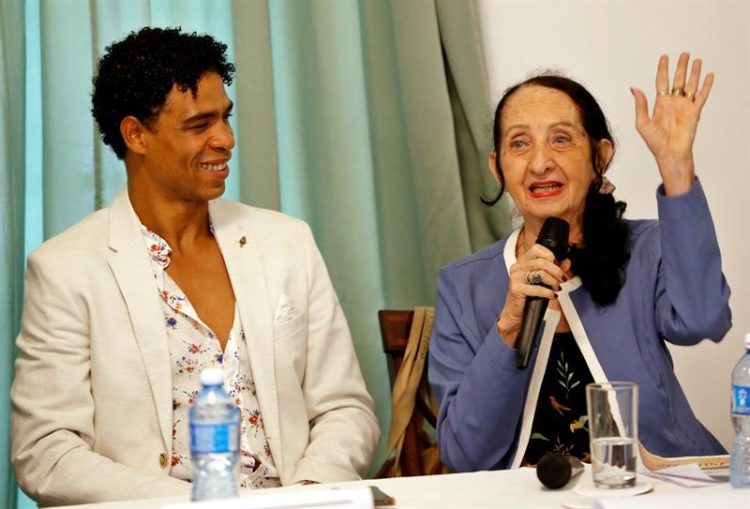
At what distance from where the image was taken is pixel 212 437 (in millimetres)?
1452

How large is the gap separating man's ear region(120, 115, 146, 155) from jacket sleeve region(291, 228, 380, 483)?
45 cm

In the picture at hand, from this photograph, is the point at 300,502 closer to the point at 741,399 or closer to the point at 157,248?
the point at 741,399

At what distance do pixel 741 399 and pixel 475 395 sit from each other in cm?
64

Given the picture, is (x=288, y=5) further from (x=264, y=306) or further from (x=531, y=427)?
(x=531, y=427)

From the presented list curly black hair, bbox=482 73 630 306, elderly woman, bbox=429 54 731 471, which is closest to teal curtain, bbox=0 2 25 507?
elderly woman, bbox=429 54 731 471

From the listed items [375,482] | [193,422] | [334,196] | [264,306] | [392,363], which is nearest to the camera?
[193,422]

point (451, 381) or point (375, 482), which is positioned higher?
point (451, 381)

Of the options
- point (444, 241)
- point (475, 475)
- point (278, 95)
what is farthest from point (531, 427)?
point (278, 95)

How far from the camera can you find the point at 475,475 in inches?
72.5

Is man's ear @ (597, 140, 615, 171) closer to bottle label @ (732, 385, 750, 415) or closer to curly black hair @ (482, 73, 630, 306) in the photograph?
curly black hair @ (482, 73, 630, 306)

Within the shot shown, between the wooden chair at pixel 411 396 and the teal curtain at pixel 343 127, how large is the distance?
1.03ft

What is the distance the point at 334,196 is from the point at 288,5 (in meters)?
0.56

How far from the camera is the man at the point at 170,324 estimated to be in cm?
234

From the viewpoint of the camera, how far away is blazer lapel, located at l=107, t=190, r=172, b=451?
2.36 meters
